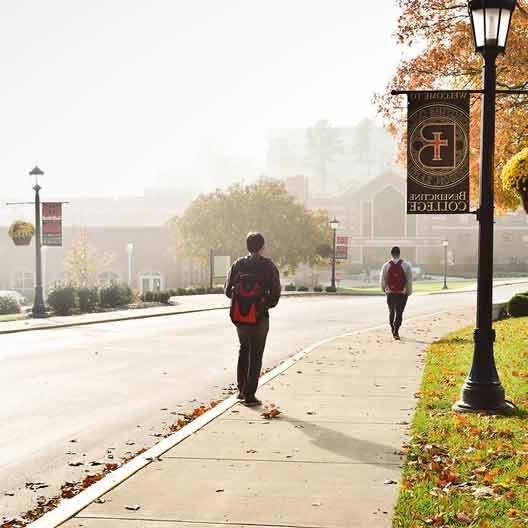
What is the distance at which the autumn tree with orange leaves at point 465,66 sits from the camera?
22961 mm

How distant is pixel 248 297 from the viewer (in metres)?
10.4

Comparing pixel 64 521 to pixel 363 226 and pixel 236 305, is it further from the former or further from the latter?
pixel 363 226

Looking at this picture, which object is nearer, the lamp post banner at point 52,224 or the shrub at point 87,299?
the lamp post banner at point 52,224

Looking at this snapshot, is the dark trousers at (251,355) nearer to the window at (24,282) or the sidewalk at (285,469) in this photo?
the sidewalk at (285,469)

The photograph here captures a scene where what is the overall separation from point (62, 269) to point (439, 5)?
203ft

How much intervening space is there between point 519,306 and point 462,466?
17.9m

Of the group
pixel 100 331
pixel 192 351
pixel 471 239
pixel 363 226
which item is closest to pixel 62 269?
pixel 363 226

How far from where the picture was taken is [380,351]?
16594 mm

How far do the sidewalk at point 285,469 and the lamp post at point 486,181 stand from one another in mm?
940

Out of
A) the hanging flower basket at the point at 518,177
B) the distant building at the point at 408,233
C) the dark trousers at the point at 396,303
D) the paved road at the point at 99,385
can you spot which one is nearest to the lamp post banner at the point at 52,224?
the paved road at the point at 99,385

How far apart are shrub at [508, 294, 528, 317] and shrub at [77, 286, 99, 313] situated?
16.7 m

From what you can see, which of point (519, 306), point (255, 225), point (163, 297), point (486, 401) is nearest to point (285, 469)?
point (486, 401)

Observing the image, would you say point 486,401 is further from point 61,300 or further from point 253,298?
point 61,300

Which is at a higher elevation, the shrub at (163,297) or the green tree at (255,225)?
the green tree at (255,225)
